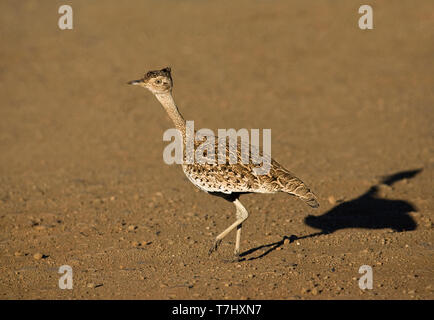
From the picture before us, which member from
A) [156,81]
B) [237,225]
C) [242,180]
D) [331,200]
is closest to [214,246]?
[237,225]

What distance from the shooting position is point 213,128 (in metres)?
11.5

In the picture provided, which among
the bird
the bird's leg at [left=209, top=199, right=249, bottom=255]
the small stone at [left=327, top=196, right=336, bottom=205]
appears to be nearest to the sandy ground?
the small stone at [left=327, top=196, right=336, bottom=205]

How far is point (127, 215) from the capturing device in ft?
24.6

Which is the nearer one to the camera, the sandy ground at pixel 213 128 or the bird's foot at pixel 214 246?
the sandy ground at pixel 213 128

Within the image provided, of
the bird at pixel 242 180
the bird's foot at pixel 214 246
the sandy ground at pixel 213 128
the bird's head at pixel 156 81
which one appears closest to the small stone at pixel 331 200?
the sandy ground at pixel 213 128

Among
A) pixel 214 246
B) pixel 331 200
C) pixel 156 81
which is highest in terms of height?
pixel 156 81

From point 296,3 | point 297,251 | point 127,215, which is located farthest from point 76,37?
point 297,251

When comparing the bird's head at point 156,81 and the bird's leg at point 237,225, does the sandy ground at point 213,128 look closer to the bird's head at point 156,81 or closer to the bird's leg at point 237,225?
the bird's leg at point 237,225

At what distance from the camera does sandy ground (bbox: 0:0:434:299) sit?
5.80 m

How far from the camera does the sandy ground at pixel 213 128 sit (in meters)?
5.80

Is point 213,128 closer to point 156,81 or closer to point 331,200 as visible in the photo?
point 331,200

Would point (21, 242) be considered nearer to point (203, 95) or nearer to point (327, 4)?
point (203, 95)

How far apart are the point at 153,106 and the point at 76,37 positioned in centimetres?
535

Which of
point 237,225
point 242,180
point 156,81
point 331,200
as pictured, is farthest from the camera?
point 331,200
